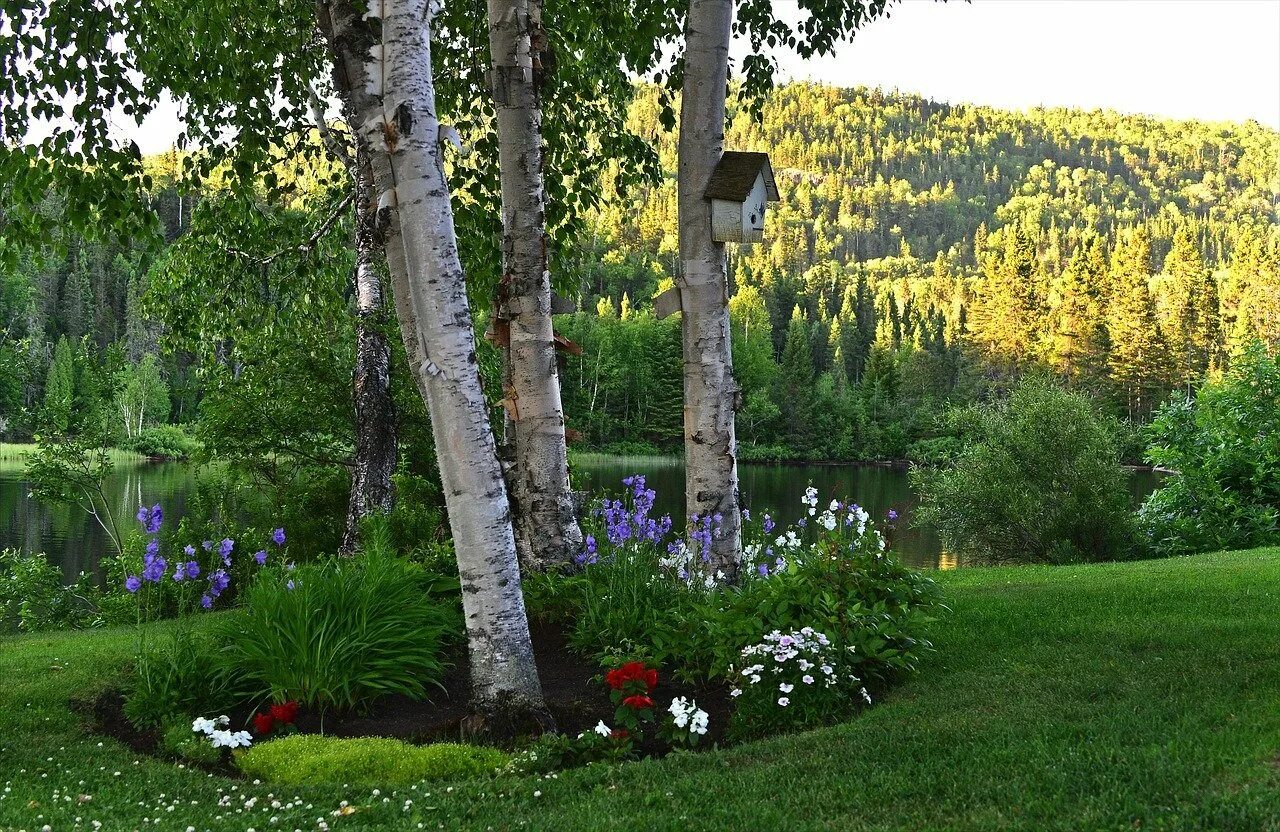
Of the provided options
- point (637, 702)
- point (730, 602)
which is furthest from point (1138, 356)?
point (637, 702)

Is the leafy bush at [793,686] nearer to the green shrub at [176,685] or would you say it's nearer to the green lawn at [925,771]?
the green lawn at [925,771]

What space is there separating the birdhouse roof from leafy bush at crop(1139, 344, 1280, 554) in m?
12.9

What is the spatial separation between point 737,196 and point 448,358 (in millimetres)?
2615

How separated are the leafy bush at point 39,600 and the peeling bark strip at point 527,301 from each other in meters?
6.00

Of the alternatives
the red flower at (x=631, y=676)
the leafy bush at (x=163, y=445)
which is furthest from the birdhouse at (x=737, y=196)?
the leafy bush at (x=163, y=445)

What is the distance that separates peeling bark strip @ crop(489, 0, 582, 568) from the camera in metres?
6.65

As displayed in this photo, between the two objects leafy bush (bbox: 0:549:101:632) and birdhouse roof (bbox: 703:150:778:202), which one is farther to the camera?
leafy bush (bbox: 0:549:101:632)

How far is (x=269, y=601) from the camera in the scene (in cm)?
546

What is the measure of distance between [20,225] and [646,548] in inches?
176

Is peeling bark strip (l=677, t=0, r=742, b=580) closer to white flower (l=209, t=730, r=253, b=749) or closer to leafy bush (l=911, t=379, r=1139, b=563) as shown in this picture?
white flower (l=209, t=730, r=253, b=749)

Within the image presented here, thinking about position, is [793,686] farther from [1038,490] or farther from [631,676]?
[1038,490]

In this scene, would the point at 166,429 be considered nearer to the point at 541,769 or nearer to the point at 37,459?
the point at 37,459

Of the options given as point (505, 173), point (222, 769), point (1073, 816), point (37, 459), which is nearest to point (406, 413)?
point (37, 459)

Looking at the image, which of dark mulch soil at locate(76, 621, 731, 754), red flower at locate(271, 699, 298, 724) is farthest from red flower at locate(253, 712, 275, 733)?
dark mulch soil at locate(76, 621, 731, 754)
